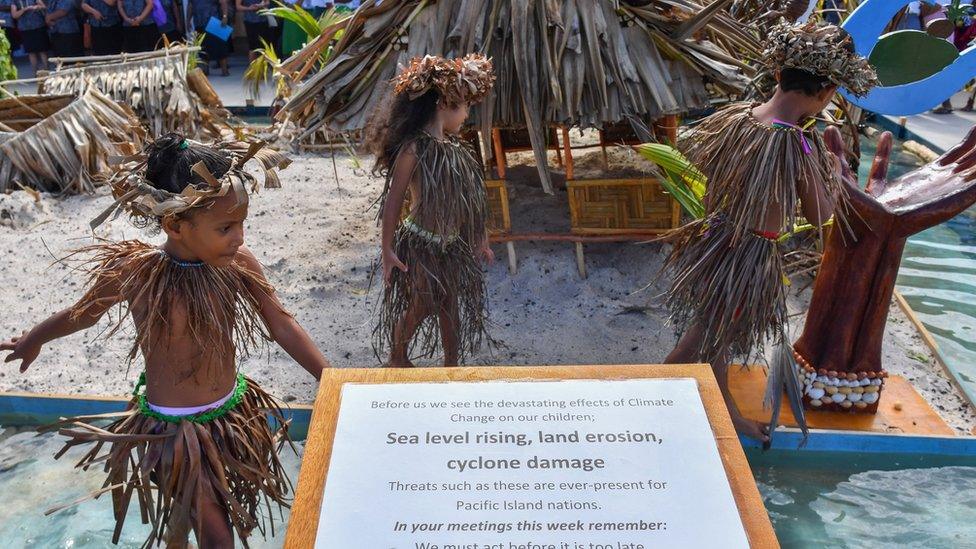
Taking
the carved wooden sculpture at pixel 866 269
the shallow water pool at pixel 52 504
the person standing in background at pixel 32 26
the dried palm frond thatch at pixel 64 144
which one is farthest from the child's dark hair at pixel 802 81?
the person standing in background at pixel 32 26

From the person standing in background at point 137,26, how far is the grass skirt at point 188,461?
9.18 metres

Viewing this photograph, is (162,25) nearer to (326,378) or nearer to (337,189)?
(337,189)

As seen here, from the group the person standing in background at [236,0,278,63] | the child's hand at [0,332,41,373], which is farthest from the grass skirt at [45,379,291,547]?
the person standing in background at [236,0,278,63]

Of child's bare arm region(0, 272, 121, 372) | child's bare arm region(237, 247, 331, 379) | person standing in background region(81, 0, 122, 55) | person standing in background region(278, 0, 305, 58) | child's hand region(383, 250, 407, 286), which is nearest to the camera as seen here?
child's bare arm region(0, 272, 121, 372)

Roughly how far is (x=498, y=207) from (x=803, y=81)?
245 centimetres

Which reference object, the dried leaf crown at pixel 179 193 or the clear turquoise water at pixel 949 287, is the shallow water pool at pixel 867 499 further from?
the dried leaf crown at pixel 179 193

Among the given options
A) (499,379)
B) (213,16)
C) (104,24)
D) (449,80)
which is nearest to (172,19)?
(213,16)

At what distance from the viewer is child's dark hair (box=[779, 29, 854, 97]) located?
115 inches

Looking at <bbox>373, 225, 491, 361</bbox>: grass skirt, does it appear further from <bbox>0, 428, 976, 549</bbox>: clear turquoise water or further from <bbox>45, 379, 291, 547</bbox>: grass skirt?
<bbox>45, 379, 291, 547</bbox>: grass skirt

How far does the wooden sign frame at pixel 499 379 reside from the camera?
168 cm

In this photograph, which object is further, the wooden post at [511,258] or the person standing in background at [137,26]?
the person standing in background at [137,26]

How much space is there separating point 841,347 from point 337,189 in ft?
14.3

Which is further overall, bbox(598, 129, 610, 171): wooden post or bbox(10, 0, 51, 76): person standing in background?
bbox(10, 0, 51, 76): person standing in background

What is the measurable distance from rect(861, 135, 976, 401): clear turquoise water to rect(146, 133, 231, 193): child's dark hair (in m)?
3.59
